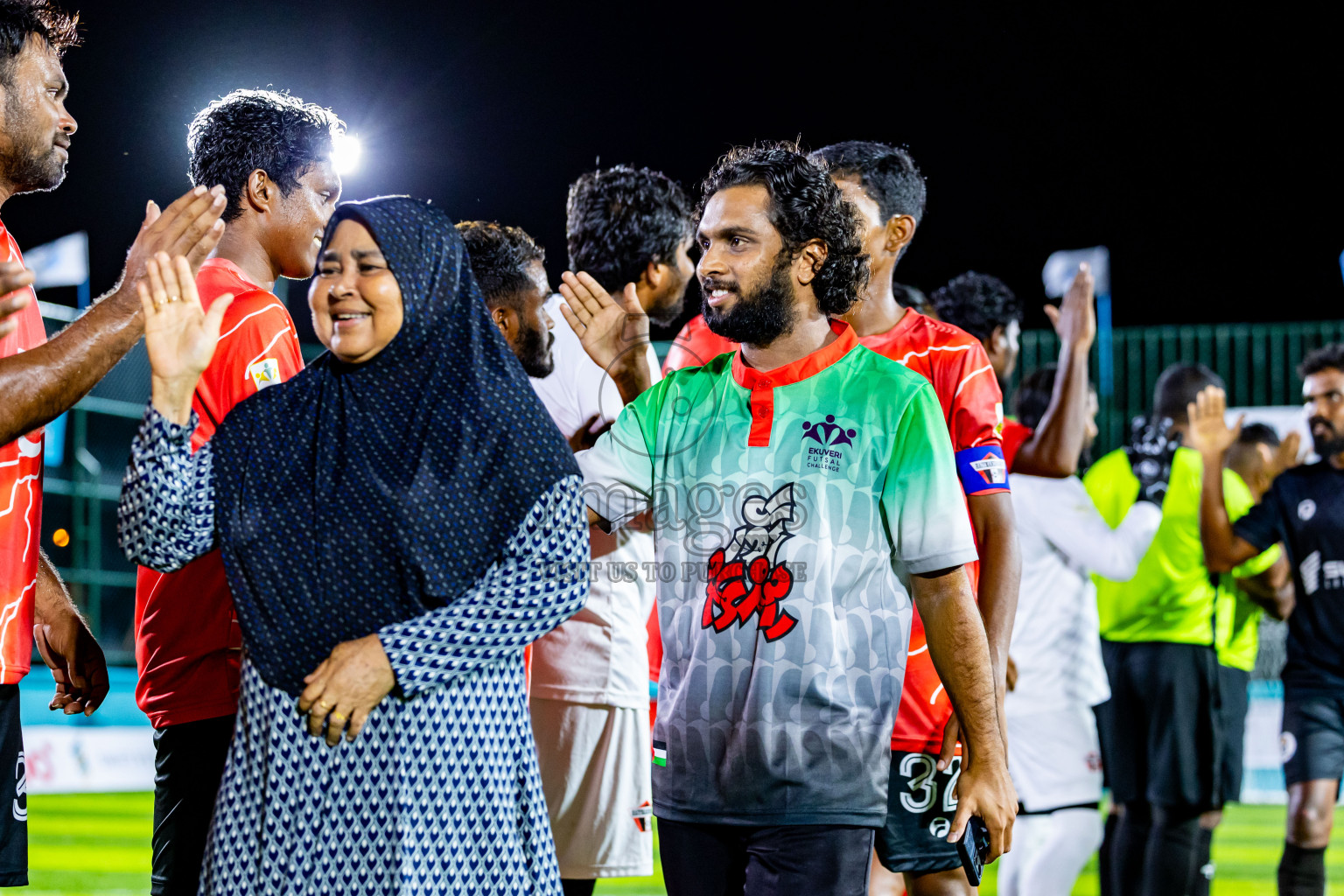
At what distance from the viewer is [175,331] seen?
2516 mm

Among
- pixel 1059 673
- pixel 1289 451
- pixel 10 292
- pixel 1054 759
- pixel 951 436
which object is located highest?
pixel 10 292

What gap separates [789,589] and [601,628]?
4.16ft

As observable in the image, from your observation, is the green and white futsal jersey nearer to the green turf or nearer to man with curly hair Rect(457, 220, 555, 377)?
man with curly hair Rect(457, 220, 555, 377)

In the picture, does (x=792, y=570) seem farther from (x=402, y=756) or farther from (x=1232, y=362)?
(x=1232, y=362)

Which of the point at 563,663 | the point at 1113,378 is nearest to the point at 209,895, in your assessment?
the point at 563,663

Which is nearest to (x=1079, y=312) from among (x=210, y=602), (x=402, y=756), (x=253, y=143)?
(x=253, y=143)

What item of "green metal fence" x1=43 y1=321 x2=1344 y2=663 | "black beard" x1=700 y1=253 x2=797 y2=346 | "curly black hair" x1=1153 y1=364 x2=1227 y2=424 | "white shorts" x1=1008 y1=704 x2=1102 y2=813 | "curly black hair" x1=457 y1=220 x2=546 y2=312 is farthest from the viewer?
"green metal fence" x1=43 y1=321 x2=1344 y2=663

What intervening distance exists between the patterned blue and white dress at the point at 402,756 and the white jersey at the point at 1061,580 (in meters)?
3.71

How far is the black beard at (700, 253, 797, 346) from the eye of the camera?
316 centimetres

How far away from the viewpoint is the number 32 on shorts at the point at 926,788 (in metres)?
3.66

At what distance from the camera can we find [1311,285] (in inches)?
1075

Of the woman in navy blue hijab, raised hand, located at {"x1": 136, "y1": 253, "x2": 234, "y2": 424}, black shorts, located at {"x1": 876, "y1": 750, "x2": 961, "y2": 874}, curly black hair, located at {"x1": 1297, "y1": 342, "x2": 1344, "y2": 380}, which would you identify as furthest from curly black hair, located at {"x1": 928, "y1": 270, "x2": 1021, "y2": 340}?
raised hand, located at {"x1": 136, "y1": 253, "x2": 234, "y2": 424}

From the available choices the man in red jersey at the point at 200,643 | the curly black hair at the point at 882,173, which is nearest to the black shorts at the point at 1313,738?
the curly black hair at the point at 882,173

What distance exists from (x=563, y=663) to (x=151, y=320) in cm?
189
